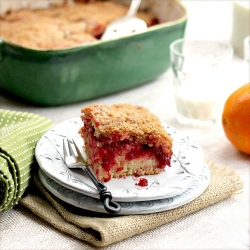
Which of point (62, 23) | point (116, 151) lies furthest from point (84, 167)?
point (62, 23)

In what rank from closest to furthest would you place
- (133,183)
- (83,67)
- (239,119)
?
(133,183), (239,119), (83,67)

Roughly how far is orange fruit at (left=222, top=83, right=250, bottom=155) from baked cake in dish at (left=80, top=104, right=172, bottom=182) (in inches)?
11.3

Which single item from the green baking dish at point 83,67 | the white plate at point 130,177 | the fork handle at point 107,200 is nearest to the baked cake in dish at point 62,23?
the green baking dish at point 83,67

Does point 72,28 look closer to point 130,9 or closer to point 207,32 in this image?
point 130,9

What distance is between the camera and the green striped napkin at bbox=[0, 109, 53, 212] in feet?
4.06

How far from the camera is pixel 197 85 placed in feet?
5.87

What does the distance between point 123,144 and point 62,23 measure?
0.93m

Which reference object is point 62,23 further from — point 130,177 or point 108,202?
point 108,202

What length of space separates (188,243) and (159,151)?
23cm

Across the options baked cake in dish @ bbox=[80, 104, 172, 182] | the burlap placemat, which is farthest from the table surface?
baked cake in dish @ bbox=[80, 104, 172, 182]

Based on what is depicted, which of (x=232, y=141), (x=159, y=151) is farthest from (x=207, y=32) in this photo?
(x=159, y=151)

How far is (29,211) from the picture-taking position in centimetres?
128

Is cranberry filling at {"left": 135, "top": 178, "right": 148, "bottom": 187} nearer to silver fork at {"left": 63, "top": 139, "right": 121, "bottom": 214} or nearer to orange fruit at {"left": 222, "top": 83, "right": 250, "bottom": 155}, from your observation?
silver fork at {"left": 63, "top": 139, "right": 121, "bottom": 214}

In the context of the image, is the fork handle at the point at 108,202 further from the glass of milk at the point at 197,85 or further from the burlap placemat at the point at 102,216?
the glass of milk at the point at 197,85
